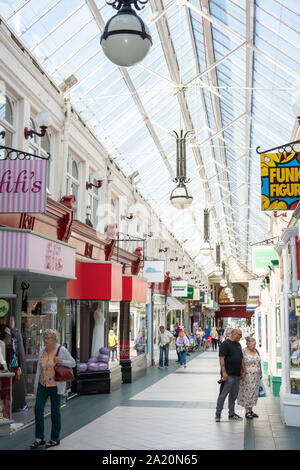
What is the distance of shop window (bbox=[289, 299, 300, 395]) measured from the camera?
8.86 meters

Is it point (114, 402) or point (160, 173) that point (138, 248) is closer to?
point (160, 173)

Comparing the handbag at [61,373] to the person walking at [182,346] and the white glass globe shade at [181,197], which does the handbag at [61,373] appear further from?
the person walking at [182,346]

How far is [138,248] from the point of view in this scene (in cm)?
2092

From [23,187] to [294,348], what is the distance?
5223mm

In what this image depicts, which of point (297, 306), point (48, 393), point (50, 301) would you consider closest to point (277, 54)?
point (297, 306)

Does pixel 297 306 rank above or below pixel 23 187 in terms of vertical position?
below

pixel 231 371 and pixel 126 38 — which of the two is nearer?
pixel 126 38

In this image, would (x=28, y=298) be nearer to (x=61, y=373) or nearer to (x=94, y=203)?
(x=61, y=373)

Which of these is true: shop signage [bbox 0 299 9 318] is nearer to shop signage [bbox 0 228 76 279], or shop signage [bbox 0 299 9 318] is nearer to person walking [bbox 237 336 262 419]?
shop signage [bbox 0 228 76 279]

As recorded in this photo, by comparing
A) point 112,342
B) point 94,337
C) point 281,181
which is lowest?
point 112,342

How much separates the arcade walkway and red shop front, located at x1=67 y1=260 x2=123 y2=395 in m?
0.46

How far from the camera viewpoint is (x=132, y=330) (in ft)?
54.0

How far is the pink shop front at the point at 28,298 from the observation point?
8016mm
